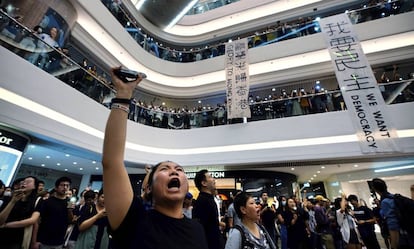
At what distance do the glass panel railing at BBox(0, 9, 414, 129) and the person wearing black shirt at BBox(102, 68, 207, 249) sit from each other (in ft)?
18.8

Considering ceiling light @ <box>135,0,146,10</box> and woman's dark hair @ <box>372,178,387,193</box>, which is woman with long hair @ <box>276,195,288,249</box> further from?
ceiling light @ <box>135,0,146,10</box>

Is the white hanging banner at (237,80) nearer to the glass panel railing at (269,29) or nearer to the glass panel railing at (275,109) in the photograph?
the glass panel railing at (275,109)

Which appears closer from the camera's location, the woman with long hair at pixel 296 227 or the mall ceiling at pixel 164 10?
the woman with long hair at pixel 296 227

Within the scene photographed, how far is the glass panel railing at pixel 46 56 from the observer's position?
488 centimetres

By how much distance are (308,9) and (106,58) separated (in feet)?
33.4

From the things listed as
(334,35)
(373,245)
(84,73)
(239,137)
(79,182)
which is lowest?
(373,245)

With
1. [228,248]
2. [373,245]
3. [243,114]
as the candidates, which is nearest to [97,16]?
[243,114]

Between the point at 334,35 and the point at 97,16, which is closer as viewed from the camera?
the point at 334,35

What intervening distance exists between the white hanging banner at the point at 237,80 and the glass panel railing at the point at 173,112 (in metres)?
0.54

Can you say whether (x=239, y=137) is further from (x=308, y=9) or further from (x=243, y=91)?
(x=308, y=9)

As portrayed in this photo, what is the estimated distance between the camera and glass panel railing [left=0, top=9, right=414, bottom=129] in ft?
16.8

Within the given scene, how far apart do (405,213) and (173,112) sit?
319 inches

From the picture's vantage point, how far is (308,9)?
12.0 meters

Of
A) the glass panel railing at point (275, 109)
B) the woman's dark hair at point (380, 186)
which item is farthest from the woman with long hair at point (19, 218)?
the glass panel railing at point (275, 109)
